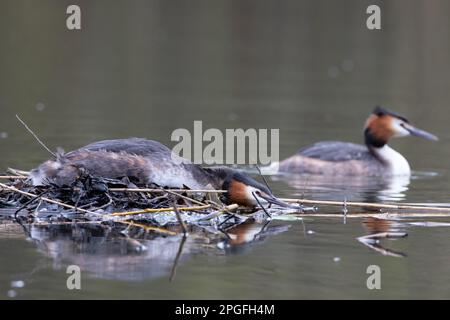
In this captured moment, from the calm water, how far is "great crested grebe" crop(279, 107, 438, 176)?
46 cm

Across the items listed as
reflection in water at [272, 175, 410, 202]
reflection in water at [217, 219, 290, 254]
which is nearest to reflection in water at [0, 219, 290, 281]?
reflection in water at [217, 219, 290, 254]

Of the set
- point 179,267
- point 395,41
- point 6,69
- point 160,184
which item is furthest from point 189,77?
point 179,267

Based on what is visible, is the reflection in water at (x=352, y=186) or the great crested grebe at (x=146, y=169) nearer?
the great crested grebe at (x=146, y=169)

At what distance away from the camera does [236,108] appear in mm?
18875

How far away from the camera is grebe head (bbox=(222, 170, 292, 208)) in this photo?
9.70 m

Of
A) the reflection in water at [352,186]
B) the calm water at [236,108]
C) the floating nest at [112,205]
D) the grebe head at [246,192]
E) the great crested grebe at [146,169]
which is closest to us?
the calm water at [236,108]

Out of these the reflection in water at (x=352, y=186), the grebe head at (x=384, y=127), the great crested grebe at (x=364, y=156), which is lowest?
the reflection in water at (x=352, y=186)

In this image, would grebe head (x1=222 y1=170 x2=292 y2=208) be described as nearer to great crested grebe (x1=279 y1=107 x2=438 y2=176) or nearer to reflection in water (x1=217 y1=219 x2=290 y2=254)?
reflection in water (x1=217 y1=219 x2=290 y2=254)

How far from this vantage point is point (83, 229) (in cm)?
874

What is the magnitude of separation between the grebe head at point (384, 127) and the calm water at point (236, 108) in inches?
19.7

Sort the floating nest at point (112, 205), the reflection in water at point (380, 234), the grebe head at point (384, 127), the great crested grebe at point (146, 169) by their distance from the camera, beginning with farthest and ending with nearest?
1. the grebe head at point (384, 127)
2. the great crested grebe at point (146, 169)
3. the floating nest at point (112, 205)
4. the reflection in water at point (380, 234)

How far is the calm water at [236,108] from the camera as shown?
7430 millimetres

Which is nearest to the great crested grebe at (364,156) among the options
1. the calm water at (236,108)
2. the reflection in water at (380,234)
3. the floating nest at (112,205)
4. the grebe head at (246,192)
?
the calm water at (236,108)

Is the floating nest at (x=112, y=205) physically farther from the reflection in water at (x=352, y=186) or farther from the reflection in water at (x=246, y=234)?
the reflection in water at (x=352, y=186)
